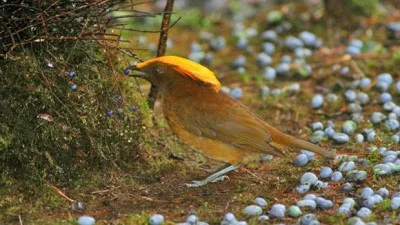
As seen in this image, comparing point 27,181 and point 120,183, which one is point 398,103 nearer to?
point 120,183

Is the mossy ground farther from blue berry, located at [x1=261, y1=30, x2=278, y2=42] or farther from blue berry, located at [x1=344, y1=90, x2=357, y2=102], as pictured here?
blue berry, located at [x1=261, y1=30, x2=278, y2=42]

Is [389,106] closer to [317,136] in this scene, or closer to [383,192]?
[317,136]

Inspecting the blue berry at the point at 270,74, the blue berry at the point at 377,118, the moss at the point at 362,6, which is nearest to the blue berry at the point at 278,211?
the blue berry at the point at 377,118

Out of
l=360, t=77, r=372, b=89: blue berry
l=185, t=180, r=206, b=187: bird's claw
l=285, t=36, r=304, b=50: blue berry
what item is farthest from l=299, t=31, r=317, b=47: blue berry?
l=185, t=180, r=206, b=187: bird's claw

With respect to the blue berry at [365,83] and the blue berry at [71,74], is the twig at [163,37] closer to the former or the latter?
the blue berry at [71,74]

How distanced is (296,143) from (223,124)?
0.51 metres

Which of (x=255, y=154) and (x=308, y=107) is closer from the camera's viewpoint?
(x=255, y=154)

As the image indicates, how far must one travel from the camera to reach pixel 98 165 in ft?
17.3

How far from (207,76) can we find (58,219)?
4.68 ft

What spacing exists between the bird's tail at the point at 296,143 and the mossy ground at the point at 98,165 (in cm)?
24

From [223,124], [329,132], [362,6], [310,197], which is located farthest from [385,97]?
[310,197]

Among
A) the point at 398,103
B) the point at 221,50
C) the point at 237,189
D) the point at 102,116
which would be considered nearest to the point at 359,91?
the point at 398,103

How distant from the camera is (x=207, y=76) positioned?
17.5 feet

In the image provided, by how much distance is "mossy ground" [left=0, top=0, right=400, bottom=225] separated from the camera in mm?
4824
